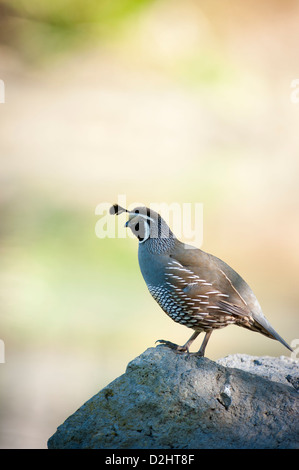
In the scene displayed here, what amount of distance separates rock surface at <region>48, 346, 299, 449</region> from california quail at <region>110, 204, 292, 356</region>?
344 millimetres

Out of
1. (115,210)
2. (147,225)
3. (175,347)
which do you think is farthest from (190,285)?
(115,210)

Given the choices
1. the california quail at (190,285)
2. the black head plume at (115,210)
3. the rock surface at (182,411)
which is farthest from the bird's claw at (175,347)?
the black head plume at (115,210)

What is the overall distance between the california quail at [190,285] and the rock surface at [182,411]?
34 cm

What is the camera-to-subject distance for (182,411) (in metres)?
4.14

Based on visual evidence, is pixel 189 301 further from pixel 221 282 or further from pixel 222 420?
pixel 222 420

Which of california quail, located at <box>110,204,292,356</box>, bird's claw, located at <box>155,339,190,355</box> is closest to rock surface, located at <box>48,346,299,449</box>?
bird's claw, located at <box>155,339,190,355</box>

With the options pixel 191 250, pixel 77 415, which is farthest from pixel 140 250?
pixel 77 415

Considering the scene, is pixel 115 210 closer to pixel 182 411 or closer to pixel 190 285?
pixel 190 285

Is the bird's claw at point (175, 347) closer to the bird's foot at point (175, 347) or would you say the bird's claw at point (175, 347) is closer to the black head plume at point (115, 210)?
the bird's foot at point (175, 347)

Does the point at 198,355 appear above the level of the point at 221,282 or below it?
below
